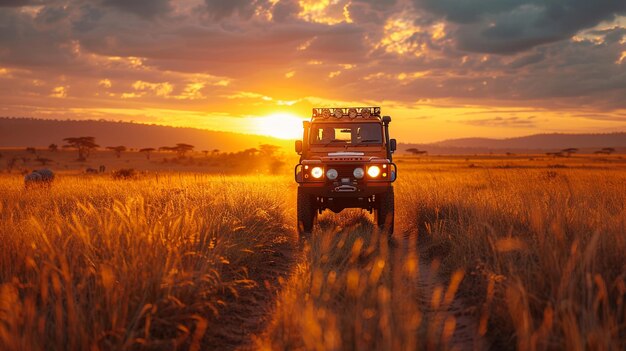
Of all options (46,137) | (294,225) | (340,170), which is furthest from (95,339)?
(46,137)

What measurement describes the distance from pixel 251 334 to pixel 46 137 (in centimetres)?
21602

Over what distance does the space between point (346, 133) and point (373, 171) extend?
185cm

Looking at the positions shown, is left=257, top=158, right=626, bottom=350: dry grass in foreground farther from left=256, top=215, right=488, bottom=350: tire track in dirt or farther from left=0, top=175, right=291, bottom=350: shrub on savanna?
left=0, top=175, right=291, bottom=350: shrub on savanna

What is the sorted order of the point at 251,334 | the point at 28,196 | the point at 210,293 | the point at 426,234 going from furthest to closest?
the point at 28,196 → the point at 426,234 → the point at 210,293 → the point at 251,334

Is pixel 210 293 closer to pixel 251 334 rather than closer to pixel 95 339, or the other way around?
pixel 251 334

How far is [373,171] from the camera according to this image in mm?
10969

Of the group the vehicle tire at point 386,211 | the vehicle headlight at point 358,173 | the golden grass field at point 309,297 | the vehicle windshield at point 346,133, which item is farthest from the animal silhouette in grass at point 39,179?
the vehicle tire at point 386,211

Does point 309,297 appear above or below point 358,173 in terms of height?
below

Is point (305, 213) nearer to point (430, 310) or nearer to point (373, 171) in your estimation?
Answer: point (373, 171)

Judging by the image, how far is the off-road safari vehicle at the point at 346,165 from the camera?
35.9 ft

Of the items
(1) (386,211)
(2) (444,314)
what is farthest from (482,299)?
(1) (386,211)

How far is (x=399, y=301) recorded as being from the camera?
18.0 ft

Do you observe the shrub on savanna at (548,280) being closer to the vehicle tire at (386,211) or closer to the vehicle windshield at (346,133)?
the vehicle tire at (386,211)

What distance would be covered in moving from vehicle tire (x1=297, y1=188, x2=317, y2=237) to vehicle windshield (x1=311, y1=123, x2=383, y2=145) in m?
1.69
